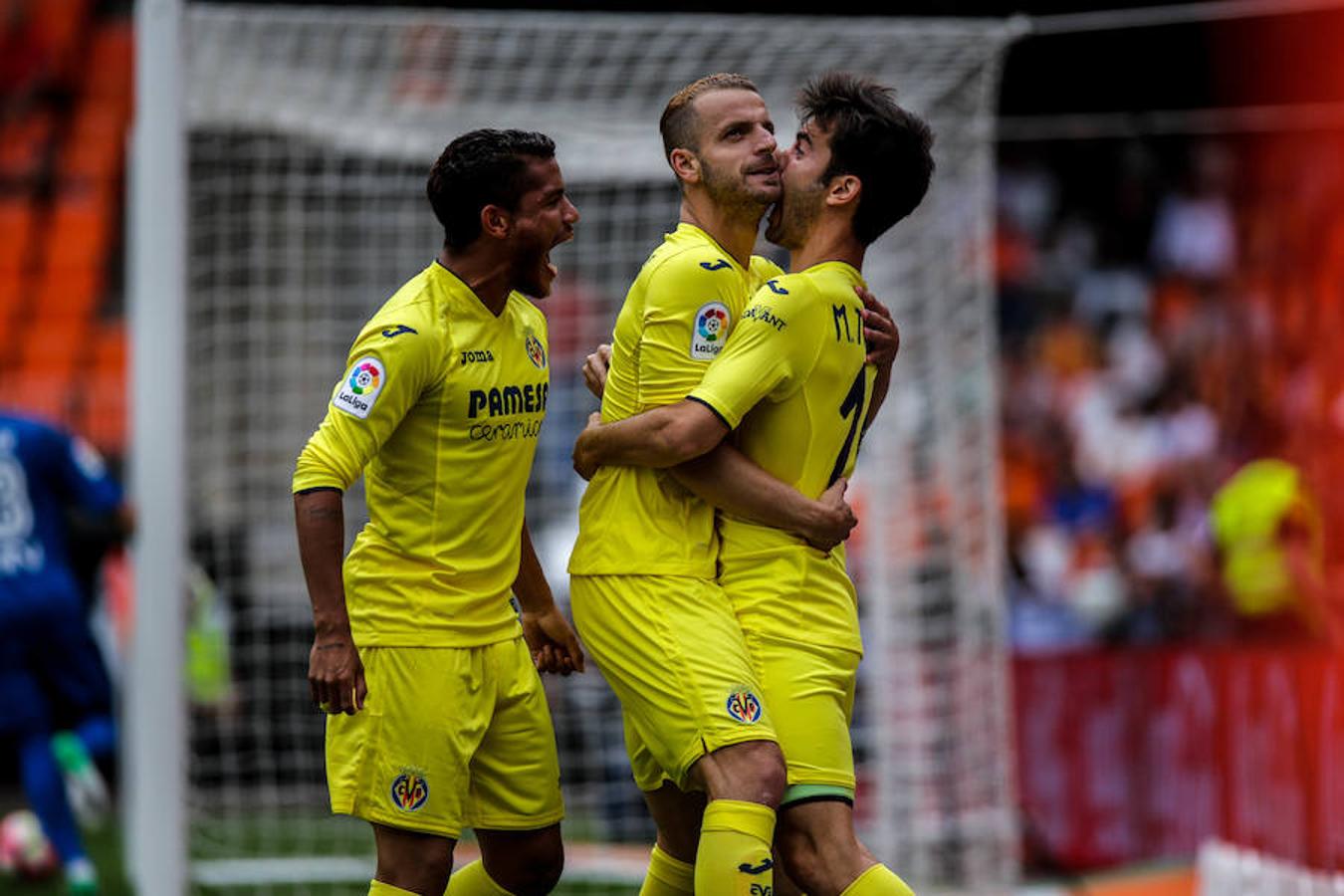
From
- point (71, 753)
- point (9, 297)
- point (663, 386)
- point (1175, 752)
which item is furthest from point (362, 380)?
point (9, 297)

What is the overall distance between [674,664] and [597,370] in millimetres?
877

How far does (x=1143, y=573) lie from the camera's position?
13.4m

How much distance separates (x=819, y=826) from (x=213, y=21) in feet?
13.7

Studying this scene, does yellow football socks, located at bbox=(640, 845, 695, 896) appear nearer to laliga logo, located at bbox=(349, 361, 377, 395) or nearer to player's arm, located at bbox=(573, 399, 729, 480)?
player's arm, located at bbox=(573, 399, 729, 480)

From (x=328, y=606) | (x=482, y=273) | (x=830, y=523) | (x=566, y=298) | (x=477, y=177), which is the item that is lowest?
(x=328, y=606)

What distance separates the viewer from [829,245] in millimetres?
4715

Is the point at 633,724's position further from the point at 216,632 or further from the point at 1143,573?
the point at 1143,573

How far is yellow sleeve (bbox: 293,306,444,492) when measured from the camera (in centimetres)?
445

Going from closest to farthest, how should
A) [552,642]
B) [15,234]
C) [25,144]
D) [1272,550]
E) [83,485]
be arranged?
[552,642] → [83,485] → [1272,550] → [15,234] → [25,144]

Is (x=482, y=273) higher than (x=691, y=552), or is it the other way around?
(x=482, y=273)

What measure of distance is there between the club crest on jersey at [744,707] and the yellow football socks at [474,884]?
89 cm

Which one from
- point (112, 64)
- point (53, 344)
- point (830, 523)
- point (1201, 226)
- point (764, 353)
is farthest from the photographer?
point (112, 64)

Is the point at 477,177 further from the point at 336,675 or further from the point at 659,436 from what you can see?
A: the point at 336,675

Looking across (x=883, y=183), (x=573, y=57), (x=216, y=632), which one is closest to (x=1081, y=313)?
(x=216, y=632)
